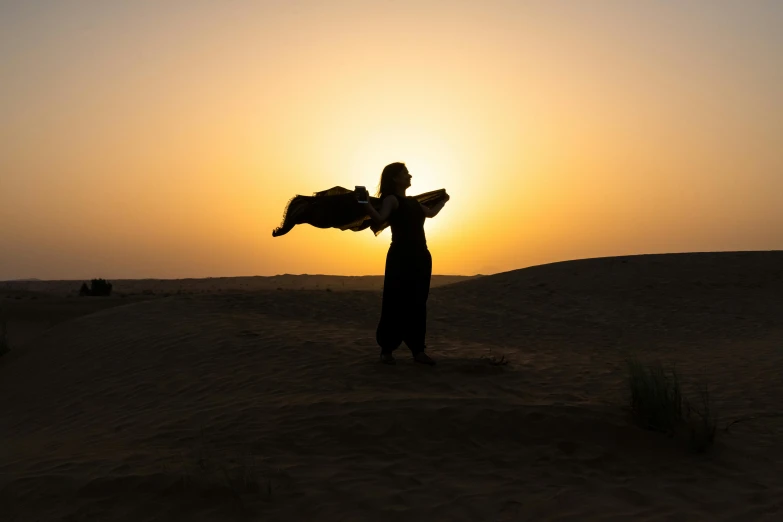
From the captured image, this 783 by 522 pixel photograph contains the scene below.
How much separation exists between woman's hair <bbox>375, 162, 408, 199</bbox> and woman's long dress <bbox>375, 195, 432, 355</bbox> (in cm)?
16

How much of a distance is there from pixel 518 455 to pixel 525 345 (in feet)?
25.3

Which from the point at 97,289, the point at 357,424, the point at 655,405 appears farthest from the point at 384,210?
the point at 97,289

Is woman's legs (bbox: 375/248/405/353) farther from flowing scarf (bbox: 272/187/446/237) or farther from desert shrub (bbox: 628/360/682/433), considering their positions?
desert shrub (bbox: 628/360/682/433)

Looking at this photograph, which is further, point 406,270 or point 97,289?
point 97,289

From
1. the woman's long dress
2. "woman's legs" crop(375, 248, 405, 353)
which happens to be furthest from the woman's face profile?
"woman's legs" crop(375, 248, 405, 353)

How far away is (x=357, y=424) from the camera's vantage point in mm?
7332

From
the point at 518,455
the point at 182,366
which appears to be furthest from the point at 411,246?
the point at 182,366

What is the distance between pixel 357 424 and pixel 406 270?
2.49 metres

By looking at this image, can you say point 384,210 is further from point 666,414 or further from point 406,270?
point 666,414

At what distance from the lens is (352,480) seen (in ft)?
19.4

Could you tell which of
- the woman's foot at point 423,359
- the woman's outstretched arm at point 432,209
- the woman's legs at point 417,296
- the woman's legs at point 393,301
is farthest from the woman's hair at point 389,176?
the woman's foot at point 423,359

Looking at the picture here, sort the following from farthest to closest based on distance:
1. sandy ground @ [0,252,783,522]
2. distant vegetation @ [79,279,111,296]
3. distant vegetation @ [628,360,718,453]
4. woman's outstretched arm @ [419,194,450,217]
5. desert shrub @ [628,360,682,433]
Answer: distant vegetation @ [79,279,111,296] < woman's outstretched arm @ [419,194,450,217] < desert shrub @ [628,360,682,433] < distant vegetation @ [628,360,718,453] < sandy ground @ [0,252,783,522]

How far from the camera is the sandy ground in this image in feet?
18.2

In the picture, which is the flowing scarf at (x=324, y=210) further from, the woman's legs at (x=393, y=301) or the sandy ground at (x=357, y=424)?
the sandy ground at (x=357, y=424)
